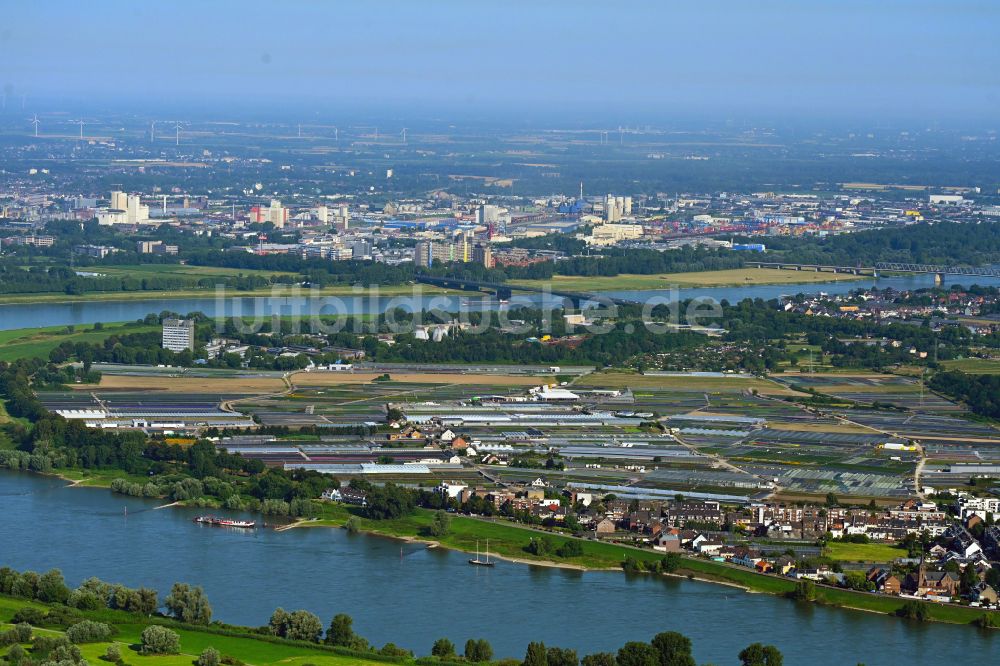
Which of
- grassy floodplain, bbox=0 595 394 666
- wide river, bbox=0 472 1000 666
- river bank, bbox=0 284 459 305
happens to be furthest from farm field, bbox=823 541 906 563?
river bank, bbox=0 284 459 305

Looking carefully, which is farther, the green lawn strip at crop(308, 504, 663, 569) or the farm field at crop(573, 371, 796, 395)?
the farm field at crop(573, 371, 796, 395)

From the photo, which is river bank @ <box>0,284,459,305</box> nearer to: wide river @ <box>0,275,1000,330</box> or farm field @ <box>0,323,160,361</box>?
wide river @ <box>0,275,1000,330</box>

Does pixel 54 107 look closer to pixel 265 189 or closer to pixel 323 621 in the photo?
pixel 265 189

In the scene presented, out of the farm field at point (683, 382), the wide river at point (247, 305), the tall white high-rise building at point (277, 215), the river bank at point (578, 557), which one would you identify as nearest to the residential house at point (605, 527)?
the river bank at point (578, 557)

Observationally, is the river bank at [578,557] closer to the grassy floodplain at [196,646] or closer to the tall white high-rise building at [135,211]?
the grassy floodplain at [196,646]

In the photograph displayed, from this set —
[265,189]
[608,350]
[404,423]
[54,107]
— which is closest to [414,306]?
[608,350]

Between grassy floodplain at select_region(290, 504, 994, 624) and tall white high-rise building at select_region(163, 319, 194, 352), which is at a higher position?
tall white high-rise building at select_region(163, 319, 194, 352)

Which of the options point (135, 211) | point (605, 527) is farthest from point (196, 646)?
point (135, 211)
